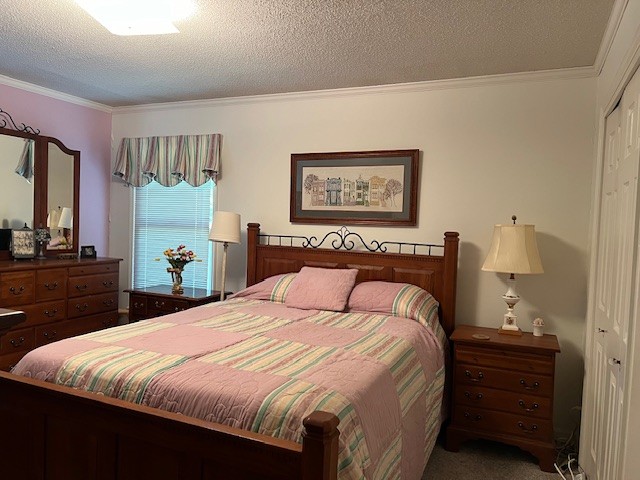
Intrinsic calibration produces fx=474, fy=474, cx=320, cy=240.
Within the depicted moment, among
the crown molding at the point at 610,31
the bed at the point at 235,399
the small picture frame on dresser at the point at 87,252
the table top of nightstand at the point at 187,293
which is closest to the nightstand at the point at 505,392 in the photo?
the bed at the point at 235,399

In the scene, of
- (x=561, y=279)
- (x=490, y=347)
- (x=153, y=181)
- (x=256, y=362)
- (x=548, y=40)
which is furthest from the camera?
(x=153, y=181)

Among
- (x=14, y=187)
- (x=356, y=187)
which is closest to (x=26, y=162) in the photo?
(x=14, y=187)

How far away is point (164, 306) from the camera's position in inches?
158

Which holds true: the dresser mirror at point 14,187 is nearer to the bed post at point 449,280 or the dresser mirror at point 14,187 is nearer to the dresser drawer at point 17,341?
the dresser drawer at point 17,341

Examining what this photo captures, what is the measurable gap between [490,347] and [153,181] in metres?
3.43

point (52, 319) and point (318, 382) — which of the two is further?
point (52, 319)

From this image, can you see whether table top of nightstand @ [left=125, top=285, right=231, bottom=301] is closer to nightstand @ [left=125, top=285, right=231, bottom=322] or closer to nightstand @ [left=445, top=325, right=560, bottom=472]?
nightstand @ [left=125, top=285, right=231, bottom=322]

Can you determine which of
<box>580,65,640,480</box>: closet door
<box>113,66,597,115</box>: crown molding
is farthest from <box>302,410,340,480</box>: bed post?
<box>113,66,597,115</box>: crown molding

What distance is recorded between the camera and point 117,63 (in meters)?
3.36

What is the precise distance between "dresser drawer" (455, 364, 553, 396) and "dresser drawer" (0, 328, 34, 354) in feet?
10.3

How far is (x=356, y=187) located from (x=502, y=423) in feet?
6.49

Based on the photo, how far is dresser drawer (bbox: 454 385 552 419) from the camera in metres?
2.82

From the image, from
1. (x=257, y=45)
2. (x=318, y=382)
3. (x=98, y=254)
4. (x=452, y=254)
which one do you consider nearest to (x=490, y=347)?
(x=452, y=254)

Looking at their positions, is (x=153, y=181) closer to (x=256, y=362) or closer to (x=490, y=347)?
(x=256, y=362)
